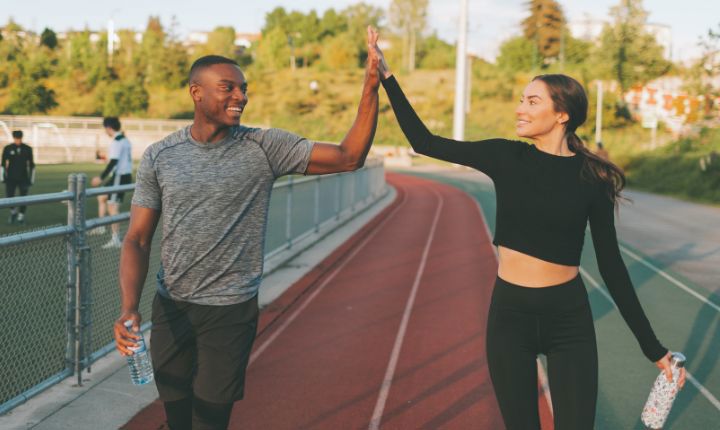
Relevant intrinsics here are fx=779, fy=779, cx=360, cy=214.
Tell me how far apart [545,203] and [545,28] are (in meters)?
105

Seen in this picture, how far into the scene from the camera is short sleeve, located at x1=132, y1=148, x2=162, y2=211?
3029mm

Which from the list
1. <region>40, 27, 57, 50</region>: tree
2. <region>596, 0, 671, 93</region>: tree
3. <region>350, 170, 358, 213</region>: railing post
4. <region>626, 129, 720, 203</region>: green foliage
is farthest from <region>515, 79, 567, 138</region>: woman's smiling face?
<region>40, 27, 57, 50</region>: tree

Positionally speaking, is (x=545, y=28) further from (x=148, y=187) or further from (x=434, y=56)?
(x=148, y=187)

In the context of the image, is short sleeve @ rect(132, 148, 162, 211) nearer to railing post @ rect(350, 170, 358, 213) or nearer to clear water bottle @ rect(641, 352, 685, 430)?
clear water bottle @ rect(641, 352, 685, 430)

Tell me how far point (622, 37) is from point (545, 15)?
49160 mm

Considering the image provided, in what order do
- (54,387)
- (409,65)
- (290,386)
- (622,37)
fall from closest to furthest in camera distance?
1. (54,387)
2. (290,386)
3. (622,37)
4. (409,65)

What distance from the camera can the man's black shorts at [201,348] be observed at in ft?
9.92

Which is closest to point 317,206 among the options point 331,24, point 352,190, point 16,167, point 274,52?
point 352,190

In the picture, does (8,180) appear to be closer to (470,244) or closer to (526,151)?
(470,244)

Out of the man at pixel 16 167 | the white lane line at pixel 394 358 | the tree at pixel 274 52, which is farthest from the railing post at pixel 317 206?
the tree at pixel 274 52

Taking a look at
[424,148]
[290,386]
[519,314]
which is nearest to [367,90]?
[424,148]

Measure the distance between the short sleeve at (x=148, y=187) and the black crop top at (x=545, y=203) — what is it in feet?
3.22

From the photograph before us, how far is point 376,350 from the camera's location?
7191 mm

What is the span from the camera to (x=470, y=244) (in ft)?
50.6
